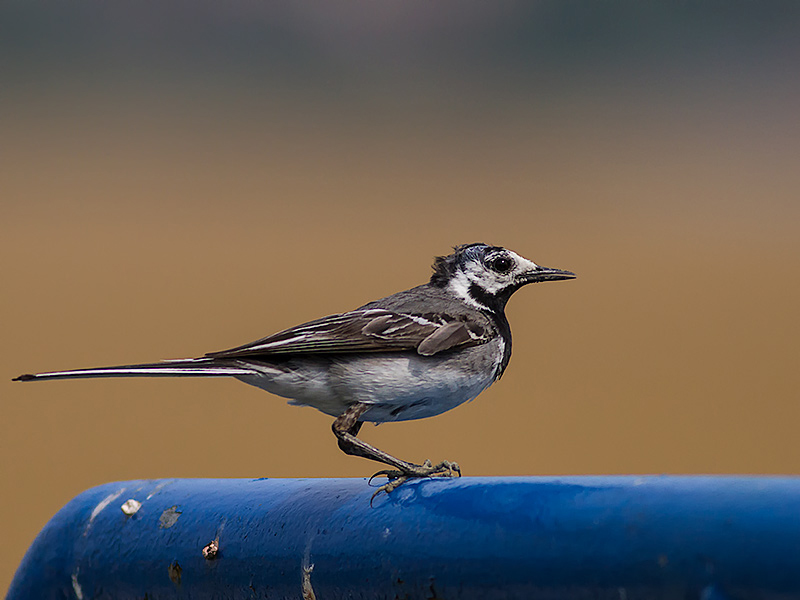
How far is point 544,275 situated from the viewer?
5.16 meters

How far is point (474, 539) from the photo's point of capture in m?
2.63

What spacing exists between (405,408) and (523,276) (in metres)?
1.15

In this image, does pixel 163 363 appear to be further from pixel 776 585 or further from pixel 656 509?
pixel 776 585

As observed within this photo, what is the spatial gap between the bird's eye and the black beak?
0.09 meters

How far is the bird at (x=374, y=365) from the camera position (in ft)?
14.2

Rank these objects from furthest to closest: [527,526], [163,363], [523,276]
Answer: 1. [523,276]
2. [163,363]
3. [527,526]

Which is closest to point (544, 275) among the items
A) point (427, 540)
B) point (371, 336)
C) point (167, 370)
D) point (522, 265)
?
point (522, 265)

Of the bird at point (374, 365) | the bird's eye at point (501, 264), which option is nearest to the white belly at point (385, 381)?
the bird at point (374, 365)

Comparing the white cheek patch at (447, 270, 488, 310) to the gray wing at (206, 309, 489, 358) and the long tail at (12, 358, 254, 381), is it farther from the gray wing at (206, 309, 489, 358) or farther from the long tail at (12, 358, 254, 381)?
the long tail at (12, 358, 254, 381)

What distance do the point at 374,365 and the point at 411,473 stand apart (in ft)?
1.99

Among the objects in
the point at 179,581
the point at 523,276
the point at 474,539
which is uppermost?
the point at 523,276

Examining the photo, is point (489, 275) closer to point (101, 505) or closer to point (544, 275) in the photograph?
point (544, 275)

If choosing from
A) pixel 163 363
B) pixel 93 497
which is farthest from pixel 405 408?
pixel 93 497

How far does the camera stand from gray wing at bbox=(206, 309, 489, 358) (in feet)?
14.5
